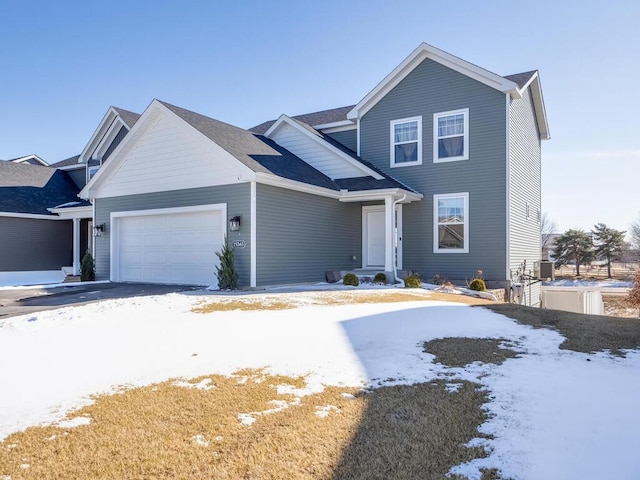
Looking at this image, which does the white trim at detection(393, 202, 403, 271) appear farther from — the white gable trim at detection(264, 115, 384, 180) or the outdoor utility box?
the outdoor utility box

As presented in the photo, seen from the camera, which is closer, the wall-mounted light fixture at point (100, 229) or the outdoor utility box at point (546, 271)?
the wall-mounted light fixture at point (100, 229)

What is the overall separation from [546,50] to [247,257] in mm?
11300

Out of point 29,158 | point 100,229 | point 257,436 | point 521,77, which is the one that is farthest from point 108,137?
point 257,436

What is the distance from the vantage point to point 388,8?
13.2 meters

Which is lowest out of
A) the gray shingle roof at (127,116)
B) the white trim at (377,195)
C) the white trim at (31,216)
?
the white trim at (31,216)

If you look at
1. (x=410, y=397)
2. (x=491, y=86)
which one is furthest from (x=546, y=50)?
(x=410, y=397)

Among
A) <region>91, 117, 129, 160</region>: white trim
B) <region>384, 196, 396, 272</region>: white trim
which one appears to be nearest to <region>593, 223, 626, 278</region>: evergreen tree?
<region>384, 196, 396, 272</region>: white trim

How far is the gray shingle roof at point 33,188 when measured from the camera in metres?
18.4

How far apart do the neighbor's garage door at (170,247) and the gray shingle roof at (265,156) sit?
1.90 meters

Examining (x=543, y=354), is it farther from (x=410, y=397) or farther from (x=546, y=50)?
(x=546, y=50)

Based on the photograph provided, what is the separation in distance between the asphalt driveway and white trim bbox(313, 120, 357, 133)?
8.48m

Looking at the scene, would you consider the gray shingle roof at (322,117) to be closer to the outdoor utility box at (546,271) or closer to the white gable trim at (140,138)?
the white gable trim at (140,138)

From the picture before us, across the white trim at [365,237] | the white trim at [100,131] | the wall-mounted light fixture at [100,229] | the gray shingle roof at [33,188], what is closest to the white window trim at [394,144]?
the white trim at [365,237]

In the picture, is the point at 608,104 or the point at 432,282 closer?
the point at 432,282
